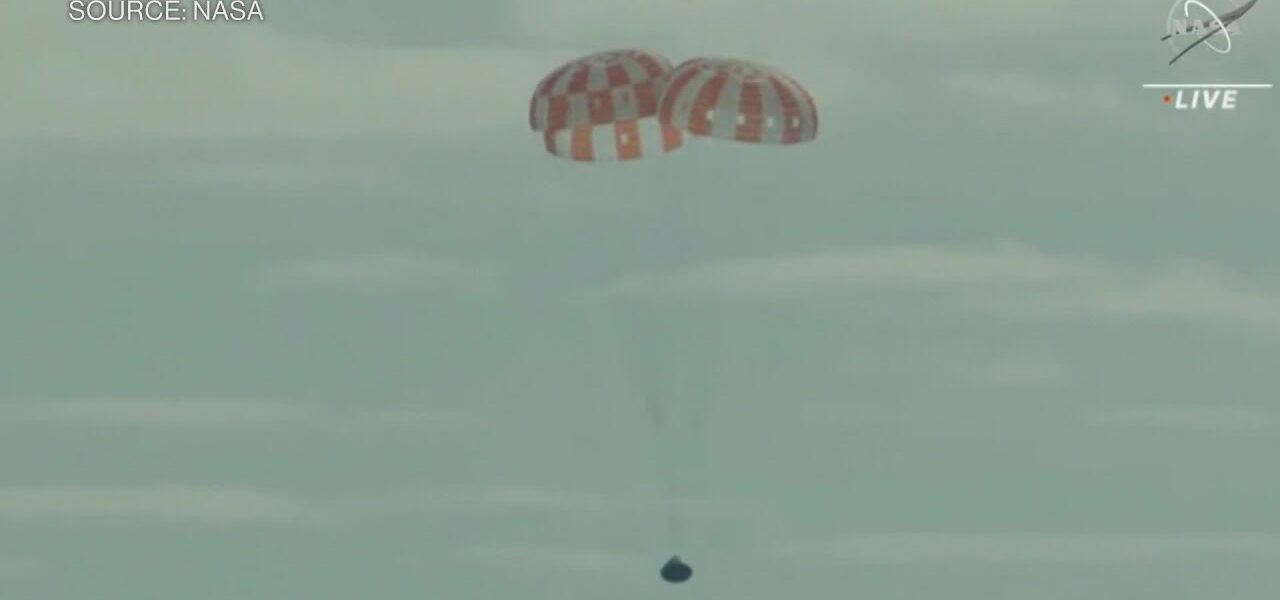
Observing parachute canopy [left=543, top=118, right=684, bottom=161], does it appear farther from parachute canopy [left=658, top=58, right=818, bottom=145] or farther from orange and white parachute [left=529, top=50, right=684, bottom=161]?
parachute canopy [left=658, top=58, right=818, bottom=145]

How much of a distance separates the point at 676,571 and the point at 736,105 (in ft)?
42.4

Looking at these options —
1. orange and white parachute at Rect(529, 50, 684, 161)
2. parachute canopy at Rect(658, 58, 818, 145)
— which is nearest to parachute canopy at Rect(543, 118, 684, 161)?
orange and white parachute at Rect(529, 50, 684, 161)

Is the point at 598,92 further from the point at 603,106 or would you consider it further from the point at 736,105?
the point at 736,105

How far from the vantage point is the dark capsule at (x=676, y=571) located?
120 m

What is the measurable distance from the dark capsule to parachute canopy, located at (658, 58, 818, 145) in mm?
11851

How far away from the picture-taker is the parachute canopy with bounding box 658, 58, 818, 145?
119m

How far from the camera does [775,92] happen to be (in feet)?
394

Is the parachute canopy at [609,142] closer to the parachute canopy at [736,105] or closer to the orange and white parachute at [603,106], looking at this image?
the orange and white parachute at [603,106]

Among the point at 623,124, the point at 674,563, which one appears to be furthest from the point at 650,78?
the point at 674,563

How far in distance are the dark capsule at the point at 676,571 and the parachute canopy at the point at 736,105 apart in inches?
467

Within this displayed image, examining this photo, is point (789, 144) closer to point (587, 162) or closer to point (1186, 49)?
point (587, 162)

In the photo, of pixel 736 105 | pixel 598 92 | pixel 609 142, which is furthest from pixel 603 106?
pixel 736 105

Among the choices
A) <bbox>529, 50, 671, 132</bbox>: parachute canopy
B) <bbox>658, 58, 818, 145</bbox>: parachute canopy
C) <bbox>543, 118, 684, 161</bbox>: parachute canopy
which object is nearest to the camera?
<bbox>658, 58, 818, 145</bbox>: parachute canopy

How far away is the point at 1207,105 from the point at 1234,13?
11.2 ft
